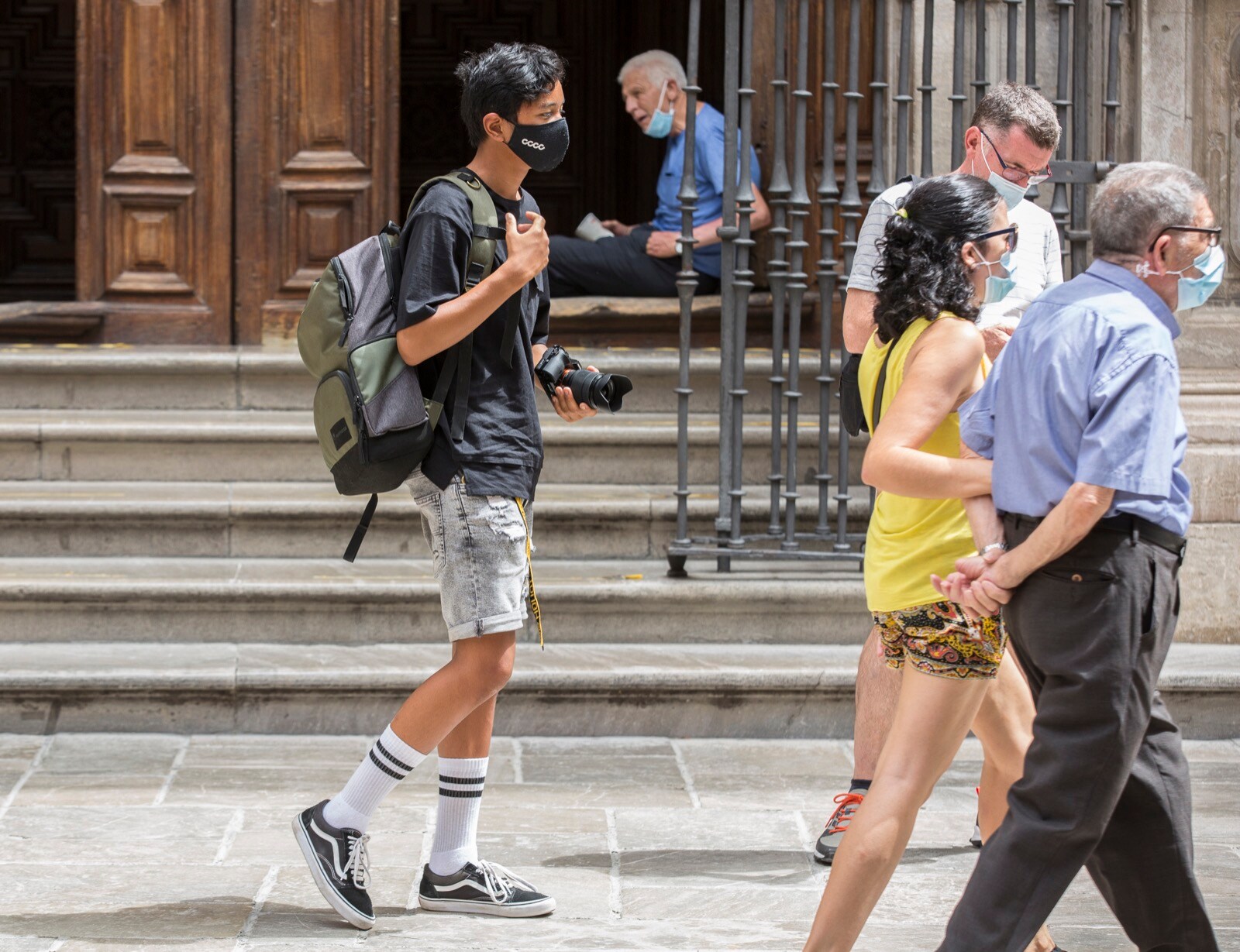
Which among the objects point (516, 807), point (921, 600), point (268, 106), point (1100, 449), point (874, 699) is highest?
point (268, 106)

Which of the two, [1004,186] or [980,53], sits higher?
[980,53]

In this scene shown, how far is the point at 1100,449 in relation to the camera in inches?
111

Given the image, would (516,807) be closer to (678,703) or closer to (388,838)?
(388,838)

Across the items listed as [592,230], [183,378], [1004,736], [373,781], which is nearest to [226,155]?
[183,378]

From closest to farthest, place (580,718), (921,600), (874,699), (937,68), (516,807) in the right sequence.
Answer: (921,600), (874,699), (516,807), (580,718), (937,68)

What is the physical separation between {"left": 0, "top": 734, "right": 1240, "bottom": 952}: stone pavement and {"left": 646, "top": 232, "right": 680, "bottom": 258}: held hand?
9.27 feet

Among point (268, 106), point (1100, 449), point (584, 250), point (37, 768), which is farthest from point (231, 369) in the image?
point (1100, 449)

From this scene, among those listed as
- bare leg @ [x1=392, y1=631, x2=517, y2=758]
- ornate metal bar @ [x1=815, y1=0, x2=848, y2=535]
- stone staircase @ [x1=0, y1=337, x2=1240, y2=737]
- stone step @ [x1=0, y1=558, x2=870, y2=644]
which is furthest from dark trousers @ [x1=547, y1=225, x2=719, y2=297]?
bare leg @ [x1=392, y1=631, x2=517, y2=758]

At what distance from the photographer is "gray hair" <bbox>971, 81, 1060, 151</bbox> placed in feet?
13.3

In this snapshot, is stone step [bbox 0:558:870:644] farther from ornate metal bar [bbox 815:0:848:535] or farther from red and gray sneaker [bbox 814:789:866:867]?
red and gray sneaker [bbox 814:789:866:867]

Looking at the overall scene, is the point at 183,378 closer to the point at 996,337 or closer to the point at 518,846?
the point at 518,846

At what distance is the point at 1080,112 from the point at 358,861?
3.85 metres

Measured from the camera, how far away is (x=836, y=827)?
4.29 meters

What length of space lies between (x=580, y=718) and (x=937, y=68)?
115 inches
